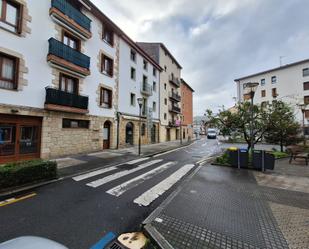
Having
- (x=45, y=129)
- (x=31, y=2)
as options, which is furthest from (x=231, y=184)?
(x=31, y=2)

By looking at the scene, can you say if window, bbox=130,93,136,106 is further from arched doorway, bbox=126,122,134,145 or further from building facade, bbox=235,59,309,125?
building facade, bbox=235,59,309,125

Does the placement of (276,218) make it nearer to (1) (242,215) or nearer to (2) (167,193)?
(1) (242,215)

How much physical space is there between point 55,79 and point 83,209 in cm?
970

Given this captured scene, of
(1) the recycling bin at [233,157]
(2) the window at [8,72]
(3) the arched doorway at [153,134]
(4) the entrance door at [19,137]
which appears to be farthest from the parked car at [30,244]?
(3) the arched doorway at [153,134]

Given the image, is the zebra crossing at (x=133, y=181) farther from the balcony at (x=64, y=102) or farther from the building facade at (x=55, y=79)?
the balcony at (x=64, y=102)

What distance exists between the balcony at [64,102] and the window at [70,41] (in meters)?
3.90

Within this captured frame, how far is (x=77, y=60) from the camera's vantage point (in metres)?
11.6

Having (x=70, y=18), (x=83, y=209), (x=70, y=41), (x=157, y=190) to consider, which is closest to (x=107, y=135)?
(x=70, y=41)

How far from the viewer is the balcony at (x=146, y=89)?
20.6m

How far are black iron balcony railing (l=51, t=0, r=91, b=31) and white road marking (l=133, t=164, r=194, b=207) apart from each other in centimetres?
1270

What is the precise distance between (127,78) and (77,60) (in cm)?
669

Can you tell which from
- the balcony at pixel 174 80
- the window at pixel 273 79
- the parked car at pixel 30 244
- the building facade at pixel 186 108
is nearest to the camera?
the parked car at pixel 30 244

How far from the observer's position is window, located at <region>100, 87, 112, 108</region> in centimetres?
1448

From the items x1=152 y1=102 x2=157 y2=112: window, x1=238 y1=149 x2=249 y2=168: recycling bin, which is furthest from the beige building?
x1=238 y1=149 x2=249 y2=168: recycling bin
